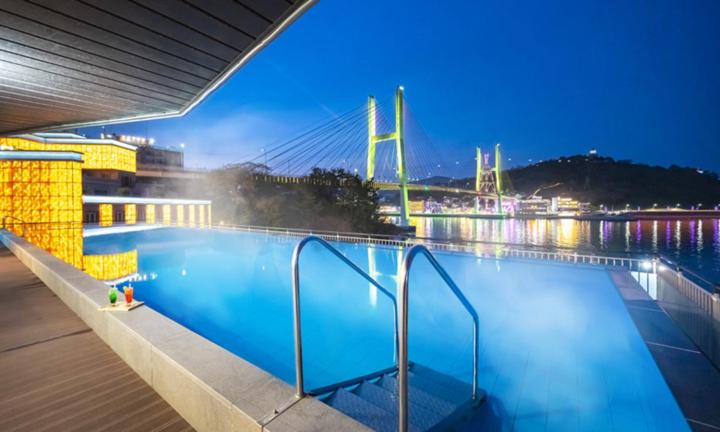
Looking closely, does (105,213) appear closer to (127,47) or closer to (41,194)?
(41,194)

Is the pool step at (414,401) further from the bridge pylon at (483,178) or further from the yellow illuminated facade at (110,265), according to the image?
the bridge pylon at (483,178)

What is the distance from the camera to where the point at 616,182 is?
53344 millimetres

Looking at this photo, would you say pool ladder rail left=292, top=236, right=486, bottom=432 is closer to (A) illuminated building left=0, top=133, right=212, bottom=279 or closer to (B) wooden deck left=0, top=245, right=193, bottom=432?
(B) wooden deck left=0, top=245, right=193, bottom=432

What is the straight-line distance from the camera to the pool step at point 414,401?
2.17 meters

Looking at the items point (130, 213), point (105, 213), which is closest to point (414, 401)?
point (105, 213)

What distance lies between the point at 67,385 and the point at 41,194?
59.0 ft

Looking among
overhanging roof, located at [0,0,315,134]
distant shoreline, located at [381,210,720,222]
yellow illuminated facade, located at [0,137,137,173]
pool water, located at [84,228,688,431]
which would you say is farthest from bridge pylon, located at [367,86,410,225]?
distant shoreline, located at [381,210,720,222]

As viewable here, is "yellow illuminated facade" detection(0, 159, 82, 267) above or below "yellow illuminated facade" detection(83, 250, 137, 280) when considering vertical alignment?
above

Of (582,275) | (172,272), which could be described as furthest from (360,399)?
(172,272)

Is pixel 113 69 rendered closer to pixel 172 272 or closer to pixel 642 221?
pixel 172 272

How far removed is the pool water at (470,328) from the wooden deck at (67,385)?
207 centimetres

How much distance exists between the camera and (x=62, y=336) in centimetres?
290

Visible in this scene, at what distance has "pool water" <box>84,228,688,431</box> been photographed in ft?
11.0

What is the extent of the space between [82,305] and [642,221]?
6597 cm
